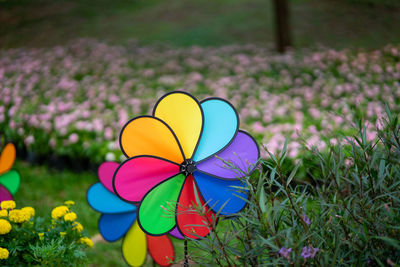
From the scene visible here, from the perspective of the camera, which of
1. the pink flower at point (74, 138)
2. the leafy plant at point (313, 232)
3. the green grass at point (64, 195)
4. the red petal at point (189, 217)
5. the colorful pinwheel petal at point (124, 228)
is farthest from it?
the pink flower at point (74, 138)

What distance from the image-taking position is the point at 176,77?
475 cm

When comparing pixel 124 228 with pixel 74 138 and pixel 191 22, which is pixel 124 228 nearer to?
pixel 74 138

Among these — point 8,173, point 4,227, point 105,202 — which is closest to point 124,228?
point 105,202

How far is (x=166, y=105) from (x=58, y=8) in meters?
10.5

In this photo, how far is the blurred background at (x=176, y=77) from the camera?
307cm

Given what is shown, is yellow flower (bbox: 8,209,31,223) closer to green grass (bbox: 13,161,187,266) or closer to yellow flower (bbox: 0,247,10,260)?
yellow flower (bbox: 0,247,10,260)

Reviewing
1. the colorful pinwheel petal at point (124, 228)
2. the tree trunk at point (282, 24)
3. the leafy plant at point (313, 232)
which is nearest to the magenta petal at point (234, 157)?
the leafy plant at point (313, 232)

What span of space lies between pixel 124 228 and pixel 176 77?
3.40m

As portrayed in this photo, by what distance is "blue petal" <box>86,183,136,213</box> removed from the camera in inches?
61.7

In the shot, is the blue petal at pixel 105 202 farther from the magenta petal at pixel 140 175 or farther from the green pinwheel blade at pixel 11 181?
the green pinwheel blade at pixel 11 181

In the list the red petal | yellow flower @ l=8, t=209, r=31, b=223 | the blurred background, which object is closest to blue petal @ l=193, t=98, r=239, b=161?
the red petal

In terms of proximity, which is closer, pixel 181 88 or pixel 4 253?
pixel 4 253

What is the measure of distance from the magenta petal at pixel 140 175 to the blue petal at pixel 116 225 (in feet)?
1.65

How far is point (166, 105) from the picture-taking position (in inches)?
47.3
